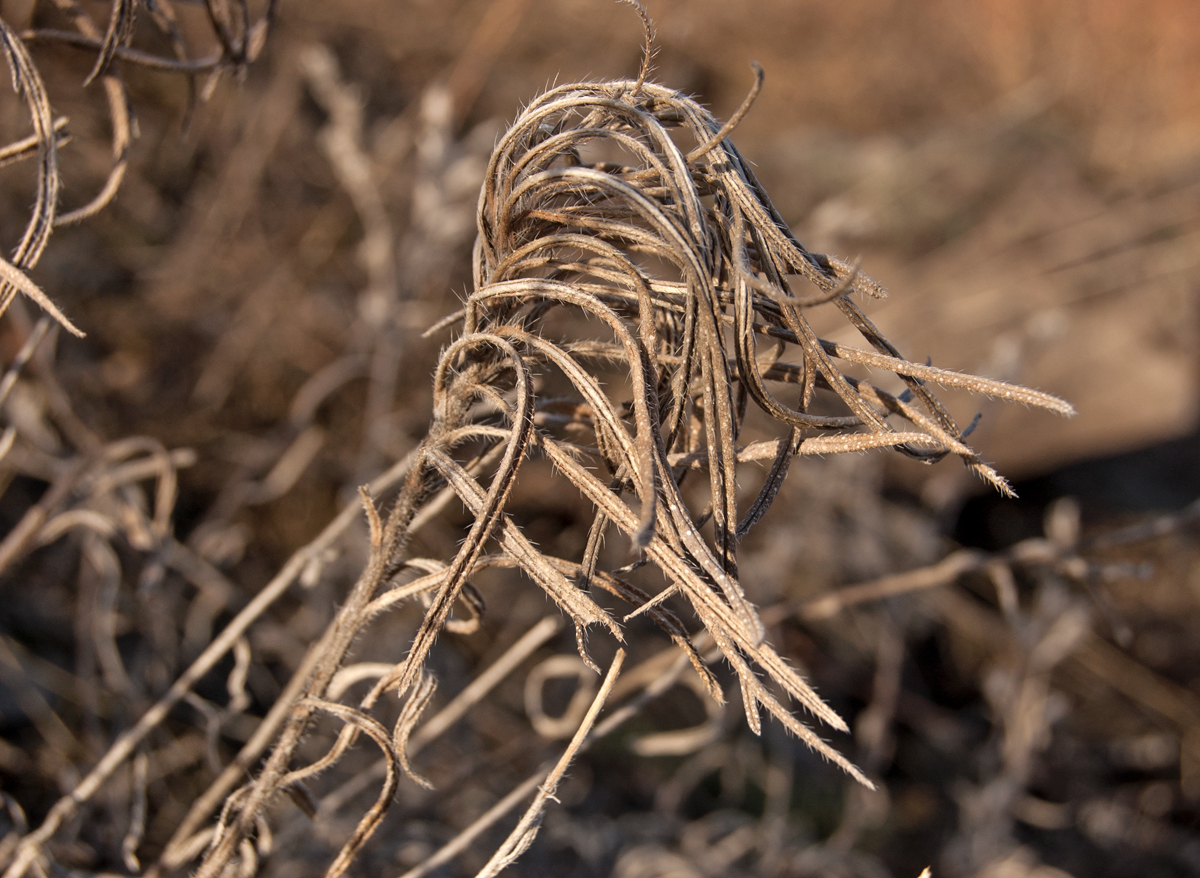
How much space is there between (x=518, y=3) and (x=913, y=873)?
7.93 ft

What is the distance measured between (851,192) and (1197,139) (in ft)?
10.8

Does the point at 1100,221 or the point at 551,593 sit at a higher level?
the point at 1100,221

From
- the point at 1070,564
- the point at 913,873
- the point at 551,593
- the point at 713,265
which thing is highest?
the point at 713,265

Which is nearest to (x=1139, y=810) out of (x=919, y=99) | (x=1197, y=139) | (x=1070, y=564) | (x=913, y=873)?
(x=913, y=873)

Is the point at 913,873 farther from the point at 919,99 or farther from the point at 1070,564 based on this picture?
the point at 919,99

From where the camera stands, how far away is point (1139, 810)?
2.31 m

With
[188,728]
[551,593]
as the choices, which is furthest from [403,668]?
[188,728]

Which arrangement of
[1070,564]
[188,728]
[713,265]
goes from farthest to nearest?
[188,728], [1070,564], [713,265]

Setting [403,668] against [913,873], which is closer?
[403,668]

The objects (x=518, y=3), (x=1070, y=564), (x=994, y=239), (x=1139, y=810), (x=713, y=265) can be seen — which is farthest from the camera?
(x=994, y=239)

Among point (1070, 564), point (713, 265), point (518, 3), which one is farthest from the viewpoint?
point (518, 3)

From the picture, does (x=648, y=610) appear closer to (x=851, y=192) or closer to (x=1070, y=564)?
(x=1070, y=564)

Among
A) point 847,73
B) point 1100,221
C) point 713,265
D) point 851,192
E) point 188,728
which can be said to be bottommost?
point 188,728

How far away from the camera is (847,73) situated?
523 cm
